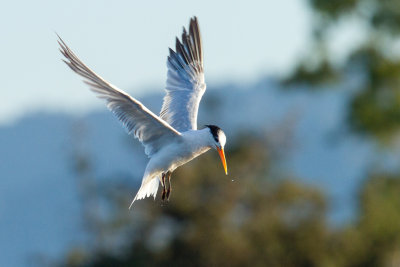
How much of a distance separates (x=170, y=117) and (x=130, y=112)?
46.0 inches

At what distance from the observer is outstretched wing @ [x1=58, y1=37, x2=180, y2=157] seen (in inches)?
404

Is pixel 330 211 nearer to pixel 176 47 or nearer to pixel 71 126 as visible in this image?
pixel 176 47

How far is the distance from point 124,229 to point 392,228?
7.04m

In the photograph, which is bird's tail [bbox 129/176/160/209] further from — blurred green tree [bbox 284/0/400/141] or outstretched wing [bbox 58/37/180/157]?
blurred green tree [bbox 284/0/400/141]

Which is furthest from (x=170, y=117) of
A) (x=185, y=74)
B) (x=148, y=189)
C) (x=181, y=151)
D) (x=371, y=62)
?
(x=371, y=62)

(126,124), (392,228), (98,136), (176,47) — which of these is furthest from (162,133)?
(98,136)

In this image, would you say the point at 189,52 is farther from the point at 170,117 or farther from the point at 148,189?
the point at 148,189

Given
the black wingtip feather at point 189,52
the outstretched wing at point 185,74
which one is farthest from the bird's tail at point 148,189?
the black wingtip feather at point 189,52

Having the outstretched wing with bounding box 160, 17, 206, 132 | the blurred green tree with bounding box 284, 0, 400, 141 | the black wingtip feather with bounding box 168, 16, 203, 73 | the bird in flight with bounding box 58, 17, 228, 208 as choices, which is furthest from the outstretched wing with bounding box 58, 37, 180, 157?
the blurred green tree with bounding box 284, 0, 400, 141

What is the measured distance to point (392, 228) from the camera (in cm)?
2833

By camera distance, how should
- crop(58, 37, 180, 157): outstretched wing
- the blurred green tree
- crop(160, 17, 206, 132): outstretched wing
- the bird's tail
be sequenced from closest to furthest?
crop(58, 37, 180, 157): outstretched wing, the bird's tail, crop(160, 17, 206, 132): outstretched wing, the blurred green tree

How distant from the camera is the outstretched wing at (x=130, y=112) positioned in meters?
10.3

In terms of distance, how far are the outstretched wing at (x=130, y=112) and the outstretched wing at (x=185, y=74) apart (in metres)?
0.93

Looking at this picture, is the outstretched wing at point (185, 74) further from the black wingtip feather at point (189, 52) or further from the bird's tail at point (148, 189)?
the bird's tail at point (148, 189)
